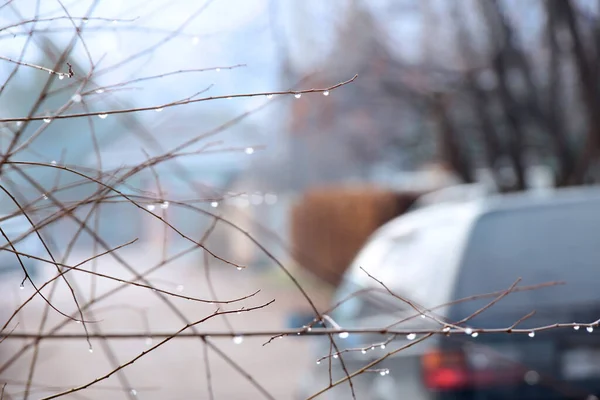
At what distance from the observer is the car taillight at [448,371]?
3447 millimetres

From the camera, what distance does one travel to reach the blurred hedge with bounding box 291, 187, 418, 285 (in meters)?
13.5

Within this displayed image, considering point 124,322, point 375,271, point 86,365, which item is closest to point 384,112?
point 124,322

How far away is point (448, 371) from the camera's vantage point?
3.46m

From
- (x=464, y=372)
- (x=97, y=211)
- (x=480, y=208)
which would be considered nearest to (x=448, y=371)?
(x=464, y=372)

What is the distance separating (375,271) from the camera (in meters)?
4.19

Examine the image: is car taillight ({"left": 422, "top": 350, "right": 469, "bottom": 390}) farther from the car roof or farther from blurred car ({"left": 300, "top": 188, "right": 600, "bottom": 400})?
the car roof

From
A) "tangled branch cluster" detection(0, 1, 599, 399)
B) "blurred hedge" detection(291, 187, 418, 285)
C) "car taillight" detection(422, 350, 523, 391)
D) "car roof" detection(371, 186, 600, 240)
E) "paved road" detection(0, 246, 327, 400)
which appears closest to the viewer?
"tangled branch cluster" detection(0, 1, 599, 399)

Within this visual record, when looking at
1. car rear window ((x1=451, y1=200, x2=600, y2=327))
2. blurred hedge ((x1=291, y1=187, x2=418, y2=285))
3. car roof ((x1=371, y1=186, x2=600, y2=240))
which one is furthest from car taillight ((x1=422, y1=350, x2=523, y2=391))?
blurred hedge ((x1=291, y1=187, x2=418, y2=285))

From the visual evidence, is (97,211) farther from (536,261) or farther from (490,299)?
(536,261)

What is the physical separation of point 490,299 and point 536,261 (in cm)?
28

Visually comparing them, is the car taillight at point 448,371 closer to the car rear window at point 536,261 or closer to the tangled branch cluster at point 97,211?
the car rear window at point 536,261

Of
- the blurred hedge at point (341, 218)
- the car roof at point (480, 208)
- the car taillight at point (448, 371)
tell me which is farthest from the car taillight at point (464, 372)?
the blurred hedge at point (341, 218)

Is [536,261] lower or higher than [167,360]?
lower

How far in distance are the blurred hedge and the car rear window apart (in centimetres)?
858
